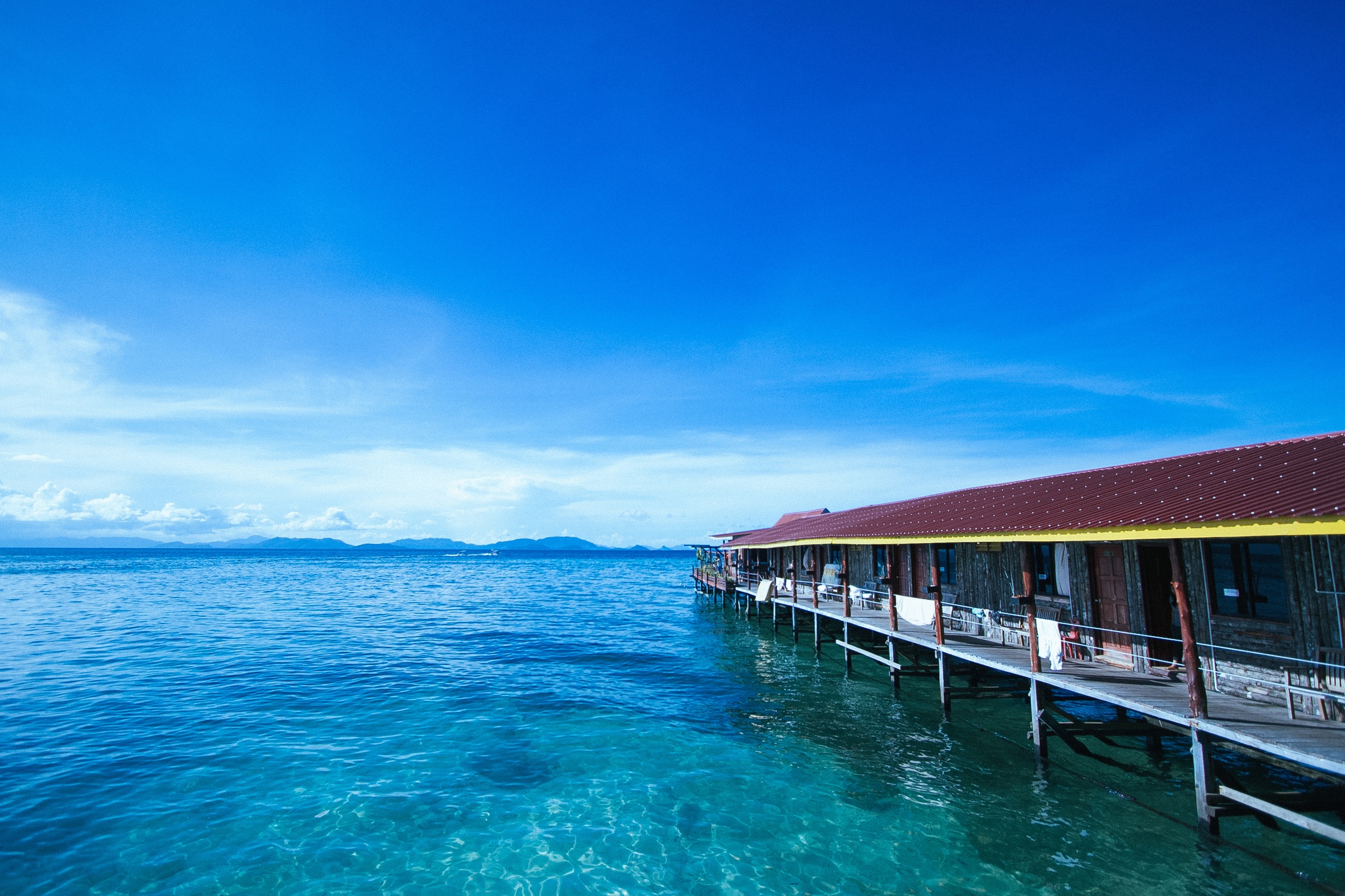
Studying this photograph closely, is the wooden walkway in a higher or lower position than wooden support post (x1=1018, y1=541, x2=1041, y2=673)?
lower

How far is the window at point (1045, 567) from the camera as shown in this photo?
55.8ft

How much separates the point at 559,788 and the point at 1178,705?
1134cm

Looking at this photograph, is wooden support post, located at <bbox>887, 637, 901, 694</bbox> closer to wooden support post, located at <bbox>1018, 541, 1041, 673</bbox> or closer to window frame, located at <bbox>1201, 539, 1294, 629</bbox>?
wooden support post, located at <bbox>1018, 541, 1041, 673</bbox>

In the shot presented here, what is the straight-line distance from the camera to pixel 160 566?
11006 centimetres

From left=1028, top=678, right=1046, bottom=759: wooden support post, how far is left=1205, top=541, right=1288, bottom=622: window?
372cm

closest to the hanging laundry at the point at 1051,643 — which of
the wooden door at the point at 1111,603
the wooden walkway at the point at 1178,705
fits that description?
the wooden walkway at the point at 1178,705

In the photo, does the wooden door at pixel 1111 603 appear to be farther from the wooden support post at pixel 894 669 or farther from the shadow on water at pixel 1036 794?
the wooden support post at pixel 894 669

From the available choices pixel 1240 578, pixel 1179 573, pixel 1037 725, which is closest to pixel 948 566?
pixel 1037 725

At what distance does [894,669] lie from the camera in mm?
19391

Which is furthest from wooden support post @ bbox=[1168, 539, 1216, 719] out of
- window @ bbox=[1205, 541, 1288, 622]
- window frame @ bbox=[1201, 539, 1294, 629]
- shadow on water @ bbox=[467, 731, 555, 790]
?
shadow on water @ bbox=[467, 731, 555, 790]

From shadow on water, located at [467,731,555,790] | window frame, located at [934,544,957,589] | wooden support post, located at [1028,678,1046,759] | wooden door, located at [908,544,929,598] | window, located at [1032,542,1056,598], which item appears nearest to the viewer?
shadow on water, located at [467,731,555,790]

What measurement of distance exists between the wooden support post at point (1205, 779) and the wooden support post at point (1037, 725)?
11.7ft

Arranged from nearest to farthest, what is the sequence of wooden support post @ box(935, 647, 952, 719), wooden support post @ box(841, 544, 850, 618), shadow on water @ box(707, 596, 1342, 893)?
shadow on water @ box(707, 596, 1342, 893) < wooden support post @ box(935, 647, 952, 719) < wooden support post @ box(841, 544, 850, 618)

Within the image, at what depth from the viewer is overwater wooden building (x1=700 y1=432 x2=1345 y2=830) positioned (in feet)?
31.9
